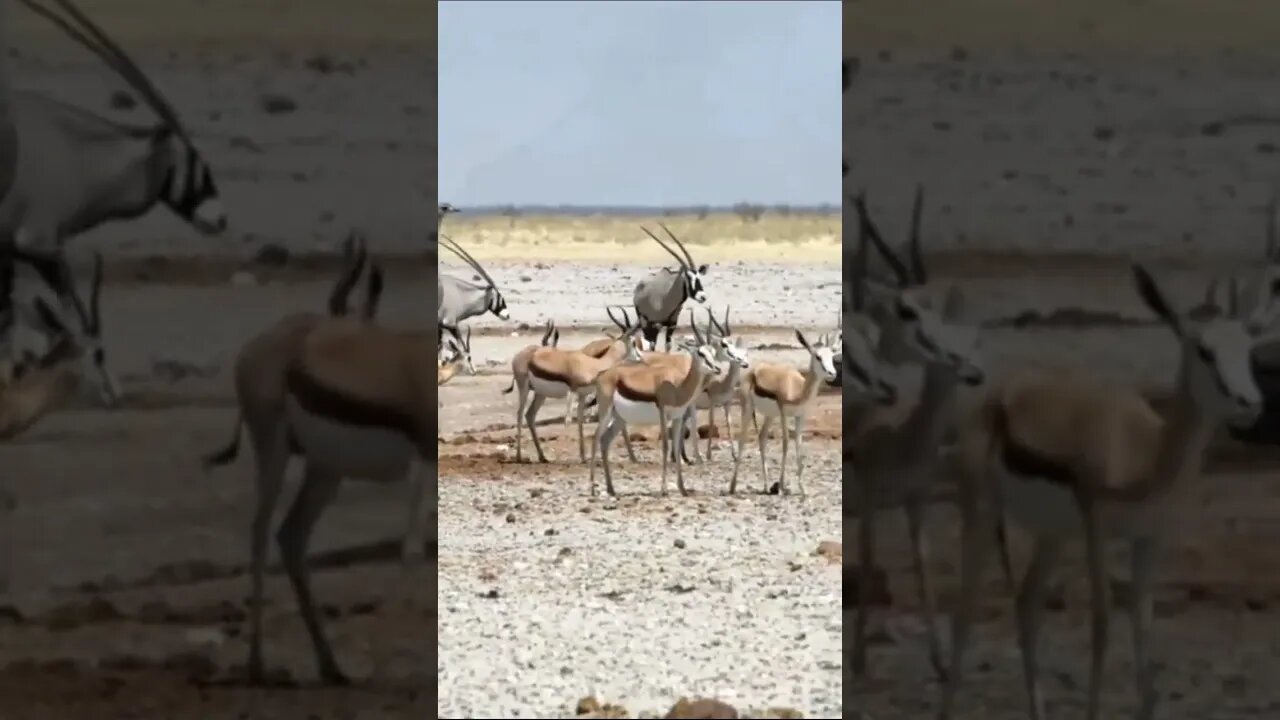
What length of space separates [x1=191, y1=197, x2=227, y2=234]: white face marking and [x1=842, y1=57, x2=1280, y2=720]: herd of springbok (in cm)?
99

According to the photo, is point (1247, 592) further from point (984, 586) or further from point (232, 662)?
point (232, 662)

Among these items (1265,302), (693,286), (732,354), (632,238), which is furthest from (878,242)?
(632,238)

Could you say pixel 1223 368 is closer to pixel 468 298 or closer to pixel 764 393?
pixel 764 393

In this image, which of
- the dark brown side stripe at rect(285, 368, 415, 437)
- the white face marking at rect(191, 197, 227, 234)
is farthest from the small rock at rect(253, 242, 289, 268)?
the dark brown side stripe at rect(285, 368, 415, 437)

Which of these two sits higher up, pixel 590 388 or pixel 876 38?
pixel 876 38

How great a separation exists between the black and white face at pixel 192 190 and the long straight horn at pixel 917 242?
1.08m

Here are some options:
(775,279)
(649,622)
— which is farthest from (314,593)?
(775,279)

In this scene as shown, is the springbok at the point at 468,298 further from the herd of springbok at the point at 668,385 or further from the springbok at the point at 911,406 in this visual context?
the springbok at the point at 911,406

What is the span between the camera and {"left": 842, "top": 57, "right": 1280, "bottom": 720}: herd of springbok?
2039 millimetres

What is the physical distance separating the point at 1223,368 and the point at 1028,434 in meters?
0.32

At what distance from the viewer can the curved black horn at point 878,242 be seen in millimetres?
2029

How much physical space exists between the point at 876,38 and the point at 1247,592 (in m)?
1.06

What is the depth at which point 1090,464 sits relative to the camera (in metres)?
2.07

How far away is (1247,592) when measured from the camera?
207cm
